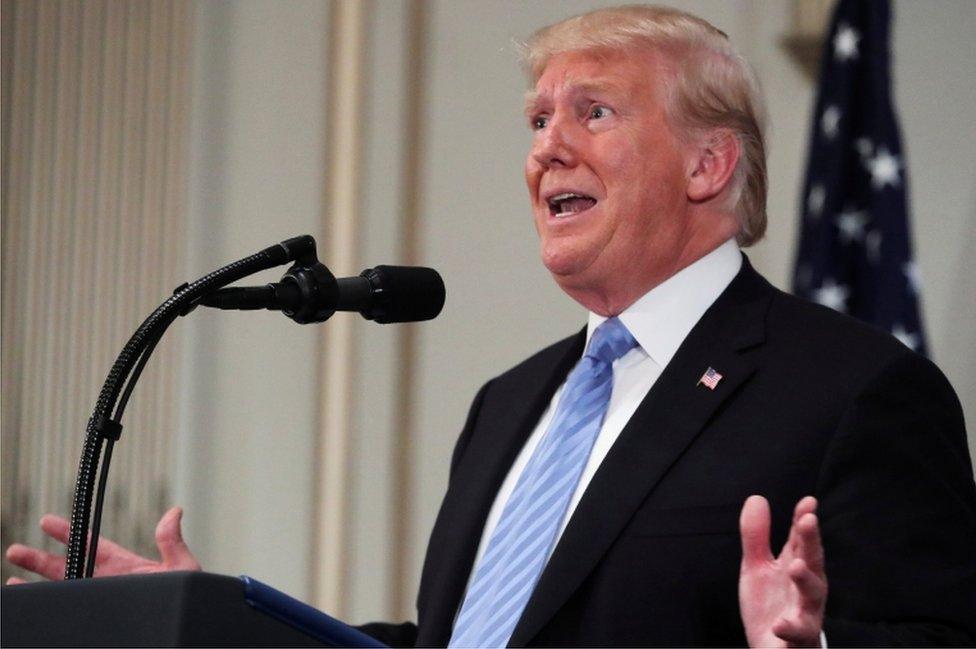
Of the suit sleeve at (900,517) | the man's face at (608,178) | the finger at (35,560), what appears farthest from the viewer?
the man's face at (608,178)

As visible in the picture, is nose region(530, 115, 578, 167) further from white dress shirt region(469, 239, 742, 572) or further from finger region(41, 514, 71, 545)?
finger region(41, 514, 71, 545)

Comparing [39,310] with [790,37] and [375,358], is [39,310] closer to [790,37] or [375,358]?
[375,358]

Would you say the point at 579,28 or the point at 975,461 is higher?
the point at 579,28

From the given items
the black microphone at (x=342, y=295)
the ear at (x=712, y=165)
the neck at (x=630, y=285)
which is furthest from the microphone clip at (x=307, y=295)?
the ear at (x=712, y=165)

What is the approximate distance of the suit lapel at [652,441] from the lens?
7.00 ft

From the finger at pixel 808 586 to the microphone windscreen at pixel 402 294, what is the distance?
558mm

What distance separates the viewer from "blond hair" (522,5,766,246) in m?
2.60

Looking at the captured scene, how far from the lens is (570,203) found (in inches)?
101

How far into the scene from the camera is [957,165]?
3992 millimetres

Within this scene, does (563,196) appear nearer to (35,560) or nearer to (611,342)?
(611,342)

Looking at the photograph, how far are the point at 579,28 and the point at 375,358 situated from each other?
2.01 m

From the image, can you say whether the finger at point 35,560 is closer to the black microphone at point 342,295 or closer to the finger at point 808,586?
the black microphone at point 342,295

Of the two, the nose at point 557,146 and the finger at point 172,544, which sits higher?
the nose at point 557,146

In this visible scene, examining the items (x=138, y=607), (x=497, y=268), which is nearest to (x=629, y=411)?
(x=138, y=607)
